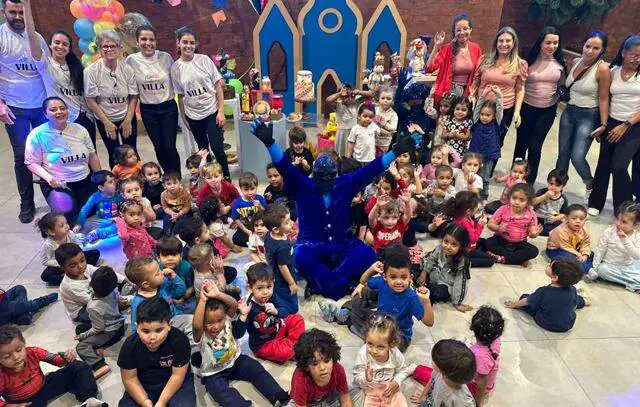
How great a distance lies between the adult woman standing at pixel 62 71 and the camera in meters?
4.47

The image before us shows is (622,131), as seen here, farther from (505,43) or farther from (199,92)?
(199,92)

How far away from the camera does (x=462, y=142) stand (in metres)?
5.36

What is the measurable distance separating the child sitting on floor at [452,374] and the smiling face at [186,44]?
12.5ft

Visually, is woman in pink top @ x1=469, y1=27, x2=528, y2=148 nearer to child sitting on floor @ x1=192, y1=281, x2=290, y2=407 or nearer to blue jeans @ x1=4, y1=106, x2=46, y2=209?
child sitting on floor @ x1=192, y1=281, x2=290, y2=407

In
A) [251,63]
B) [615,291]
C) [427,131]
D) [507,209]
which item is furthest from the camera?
[251,63]

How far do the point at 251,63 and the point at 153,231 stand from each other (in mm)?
5062

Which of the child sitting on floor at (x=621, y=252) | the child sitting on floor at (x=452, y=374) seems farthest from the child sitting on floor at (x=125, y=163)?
the child sitting on floor at (x=621, y=252)

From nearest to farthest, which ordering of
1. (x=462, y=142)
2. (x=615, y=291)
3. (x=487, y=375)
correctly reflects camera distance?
(x=487, y=375)
(x=615, y=291)
(x=462, y=142)

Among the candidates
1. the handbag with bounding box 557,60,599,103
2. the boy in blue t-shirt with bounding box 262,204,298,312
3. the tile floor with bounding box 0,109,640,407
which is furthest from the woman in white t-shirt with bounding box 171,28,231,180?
the handbag with bounding box 557,60,599,103

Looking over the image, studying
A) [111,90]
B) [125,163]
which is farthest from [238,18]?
[125,163]

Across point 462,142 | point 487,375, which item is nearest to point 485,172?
point 462,142

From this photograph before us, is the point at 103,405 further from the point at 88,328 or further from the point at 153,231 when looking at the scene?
the point at 153,231

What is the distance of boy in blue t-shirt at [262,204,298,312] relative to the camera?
11.3 feet

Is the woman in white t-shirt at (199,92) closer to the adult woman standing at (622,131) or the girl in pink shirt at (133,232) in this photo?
the girl in pink shirt at (133,232)
